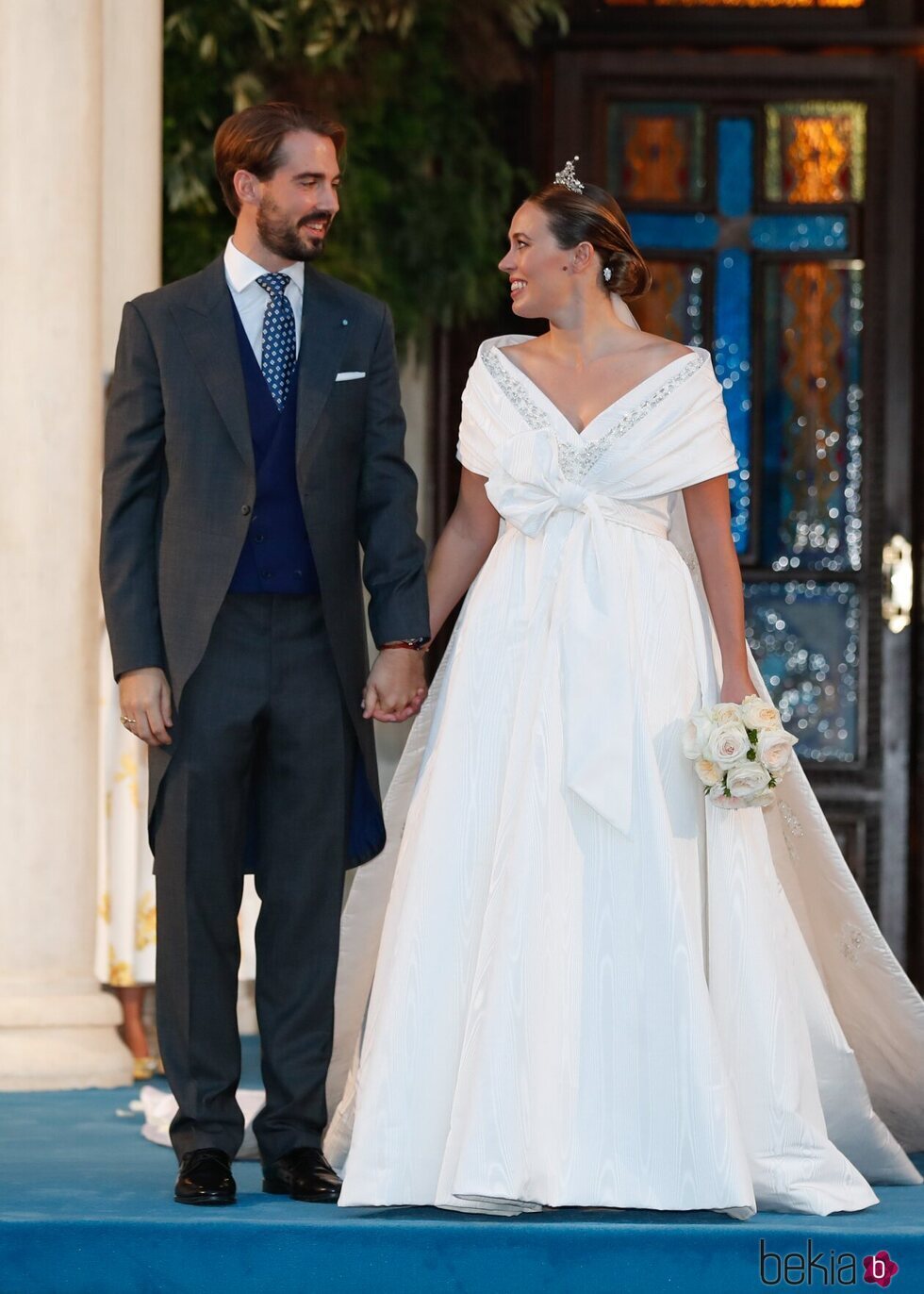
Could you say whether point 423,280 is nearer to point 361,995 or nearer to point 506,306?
point 506,306

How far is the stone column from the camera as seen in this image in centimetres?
500

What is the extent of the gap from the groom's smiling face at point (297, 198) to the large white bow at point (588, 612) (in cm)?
51

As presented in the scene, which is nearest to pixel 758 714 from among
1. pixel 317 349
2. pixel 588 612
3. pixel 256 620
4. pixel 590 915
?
pixel 588 612

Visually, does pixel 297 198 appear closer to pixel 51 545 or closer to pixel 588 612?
pixel 588 612

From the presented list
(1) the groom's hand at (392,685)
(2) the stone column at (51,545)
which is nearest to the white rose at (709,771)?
(1) the groom's hand at (392,685)

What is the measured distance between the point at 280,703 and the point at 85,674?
1873 mm

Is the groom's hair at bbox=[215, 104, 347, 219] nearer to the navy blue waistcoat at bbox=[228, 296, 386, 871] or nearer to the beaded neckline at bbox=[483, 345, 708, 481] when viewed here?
the navy blue waistcoat at bbox=[228, 296, 386, 871]

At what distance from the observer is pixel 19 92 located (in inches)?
199

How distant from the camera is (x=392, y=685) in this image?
134 inches

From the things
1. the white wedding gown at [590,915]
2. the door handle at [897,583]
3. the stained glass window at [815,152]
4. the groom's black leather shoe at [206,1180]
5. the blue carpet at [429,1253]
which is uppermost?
the stained glass window at [815,152]

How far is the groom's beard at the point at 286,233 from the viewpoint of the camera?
3.37m

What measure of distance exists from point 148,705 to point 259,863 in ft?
1.15

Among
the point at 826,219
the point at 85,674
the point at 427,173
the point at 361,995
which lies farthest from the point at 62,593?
the point at 826,219

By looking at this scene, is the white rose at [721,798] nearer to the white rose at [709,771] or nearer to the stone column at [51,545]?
the white rose at [709,771]
